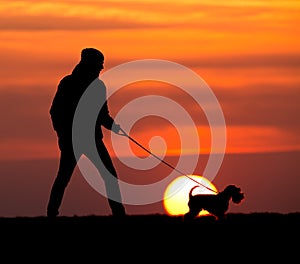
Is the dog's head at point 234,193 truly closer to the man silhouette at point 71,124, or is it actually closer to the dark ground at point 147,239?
the dark ground at point 147,239

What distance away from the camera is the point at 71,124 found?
17.7 meters

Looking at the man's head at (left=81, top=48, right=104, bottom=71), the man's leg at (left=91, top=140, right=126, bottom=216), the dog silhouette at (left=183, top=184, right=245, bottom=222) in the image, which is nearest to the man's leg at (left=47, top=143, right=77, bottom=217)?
the man's leg at (left=91, top=140, right=126, bottom=216)

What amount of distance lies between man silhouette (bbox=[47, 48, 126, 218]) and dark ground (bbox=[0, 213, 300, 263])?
0.49 metres

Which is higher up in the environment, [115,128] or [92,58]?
[92,58]

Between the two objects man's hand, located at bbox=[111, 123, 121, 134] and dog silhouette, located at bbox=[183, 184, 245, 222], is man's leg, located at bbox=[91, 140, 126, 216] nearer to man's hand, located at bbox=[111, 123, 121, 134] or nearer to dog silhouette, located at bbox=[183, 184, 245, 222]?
man's hand, located at bbox=[111, 123, 121, 134]

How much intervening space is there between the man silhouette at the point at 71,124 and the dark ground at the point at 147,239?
0.49 m

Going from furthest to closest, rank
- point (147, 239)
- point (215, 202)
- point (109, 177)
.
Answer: point (215, 202)
point (109, 177)
point (147, 239)

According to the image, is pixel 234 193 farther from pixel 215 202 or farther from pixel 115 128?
pixel 115 128

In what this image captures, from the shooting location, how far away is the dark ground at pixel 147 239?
14.5 m

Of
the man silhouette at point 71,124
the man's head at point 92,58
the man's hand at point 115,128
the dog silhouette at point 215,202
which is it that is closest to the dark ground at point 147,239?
the dog silhouette at point 215,202

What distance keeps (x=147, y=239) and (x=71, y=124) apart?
2.68 meters

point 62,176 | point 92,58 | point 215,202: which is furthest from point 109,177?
point 215,202

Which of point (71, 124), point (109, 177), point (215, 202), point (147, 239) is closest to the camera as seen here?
point (147, 239)

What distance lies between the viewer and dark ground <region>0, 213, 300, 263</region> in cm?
1454
